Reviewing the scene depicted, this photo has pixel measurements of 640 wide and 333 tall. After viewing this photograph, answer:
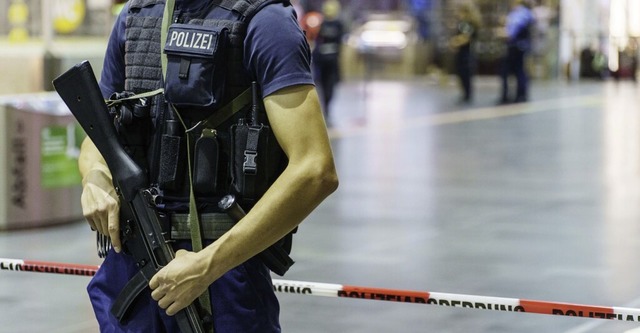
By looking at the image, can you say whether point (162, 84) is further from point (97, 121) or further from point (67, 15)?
point (67, 15)

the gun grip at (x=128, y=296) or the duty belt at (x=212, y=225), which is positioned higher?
the duty belt at (x=212, y=225)

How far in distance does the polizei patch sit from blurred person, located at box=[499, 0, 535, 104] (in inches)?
816

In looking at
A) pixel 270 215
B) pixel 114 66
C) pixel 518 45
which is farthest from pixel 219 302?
pixel 518 45

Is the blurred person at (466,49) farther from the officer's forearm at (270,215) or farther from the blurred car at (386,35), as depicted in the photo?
the officer's forearm at (270,215)

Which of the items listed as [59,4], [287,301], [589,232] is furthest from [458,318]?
[59,4]

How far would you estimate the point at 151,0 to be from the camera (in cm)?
293

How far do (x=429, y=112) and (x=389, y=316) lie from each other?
15471 millimetres

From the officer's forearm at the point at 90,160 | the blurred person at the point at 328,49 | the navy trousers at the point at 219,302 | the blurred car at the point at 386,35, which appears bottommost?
the blurred car at the point at 386,35

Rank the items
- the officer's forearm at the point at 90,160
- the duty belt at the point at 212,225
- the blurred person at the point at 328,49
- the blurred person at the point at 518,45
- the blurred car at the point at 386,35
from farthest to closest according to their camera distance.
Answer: the blurred car at the point at 386,35 < the blurred person at the point at 518,45 < the blurred person at the point at 328,49 < the officer's forearm at the point at 90,160 < the duty belt at the point at 212,225

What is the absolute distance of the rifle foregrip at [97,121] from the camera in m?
2.82

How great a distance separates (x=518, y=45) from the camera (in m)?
23.4

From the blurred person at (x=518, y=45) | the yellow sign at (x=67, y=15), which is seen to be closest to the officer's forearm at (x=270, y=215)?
the yellow sign at (x=67, y=15)

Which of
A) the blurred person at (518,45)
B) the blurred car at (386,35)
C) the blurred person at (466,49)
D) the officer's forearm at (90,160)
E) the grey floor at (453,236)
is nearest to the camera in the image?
the officer's forearm at (90,160)

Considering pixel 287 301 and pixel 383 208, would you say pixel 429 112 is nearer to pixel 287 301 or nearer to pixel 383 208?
pixel 383 208
